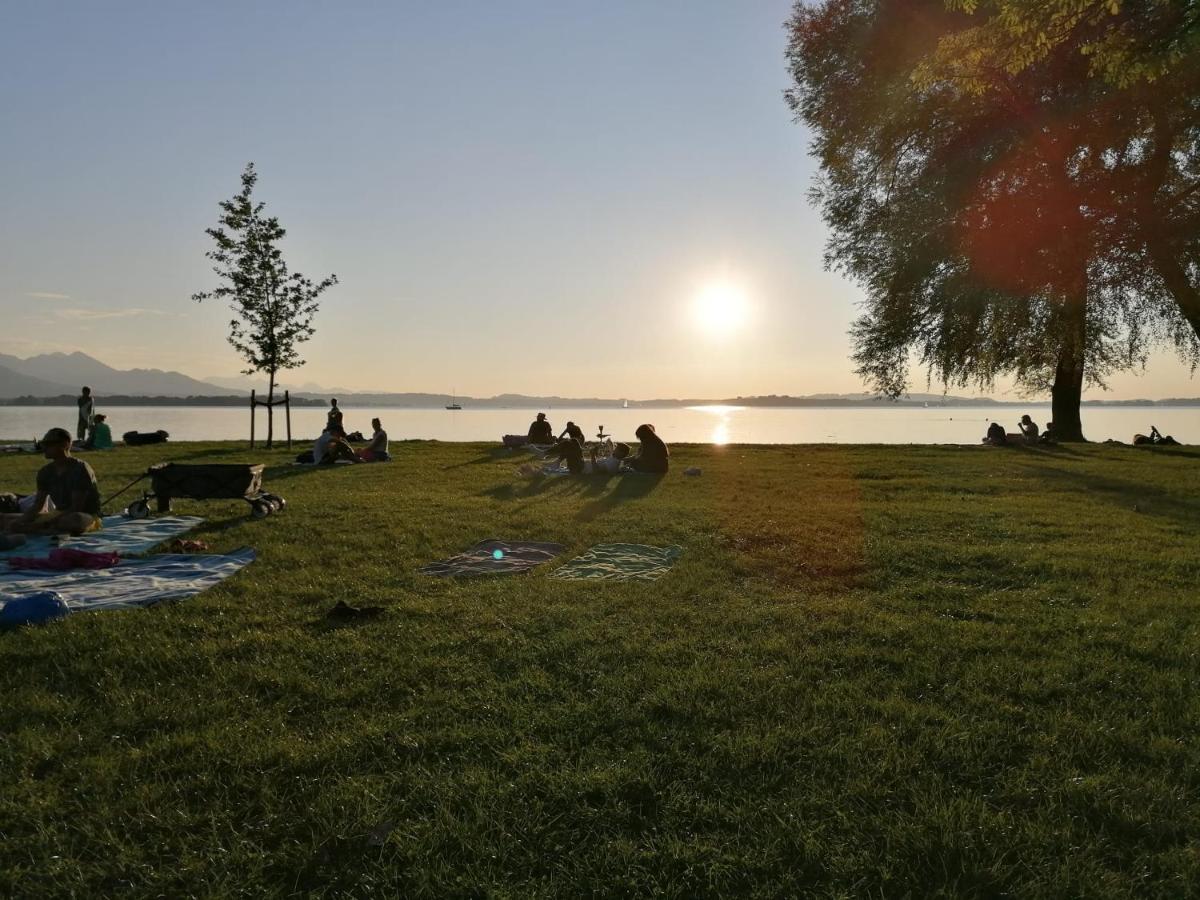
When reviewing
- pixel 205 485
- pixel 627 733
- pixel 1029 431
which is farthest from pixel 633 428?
pixel 627 733

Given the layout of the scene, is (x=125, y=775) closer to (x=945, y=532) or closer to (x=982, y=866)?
(x=982, y=866)

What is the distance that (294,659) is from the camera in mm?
5281

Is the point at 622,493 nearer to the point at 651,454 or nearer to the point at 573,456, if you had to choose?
the point at 573,456

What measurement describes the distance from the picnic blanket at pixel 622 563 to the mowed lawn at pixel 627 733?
1.29ft

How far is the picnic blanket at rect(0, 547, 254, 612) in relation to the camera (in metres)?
6.91

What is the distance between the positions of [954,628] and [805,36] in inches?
806

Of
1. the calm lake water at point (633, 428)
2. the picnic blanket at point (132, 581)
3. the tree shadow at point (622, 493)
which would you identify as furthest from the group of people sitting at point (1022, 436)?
the picnic blanket at point (132, 581)

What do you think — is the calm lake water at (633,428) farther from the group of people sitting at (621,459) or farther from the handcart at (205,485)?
the handcart at (205,485)

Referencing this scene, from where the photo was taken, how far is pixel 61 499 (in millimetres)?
10109

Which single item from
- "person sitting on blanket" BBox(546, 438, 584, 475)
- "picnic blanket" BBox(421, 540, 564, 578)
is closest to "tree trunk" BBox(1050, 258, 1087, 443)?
"person sitting on blanket" BBox(546, 438, 584, 475)

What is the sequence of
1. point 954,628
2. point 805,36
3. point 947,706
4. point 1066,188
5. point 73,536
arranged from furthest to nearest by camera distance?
point 805,36 → point 1066,188 → point 73,536 → point 954,628 → point 947,706

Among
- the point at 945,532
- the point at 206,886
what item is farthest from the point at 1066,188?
the point at 206,886

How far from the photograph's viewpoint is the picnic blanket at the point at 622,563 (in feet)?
25.8

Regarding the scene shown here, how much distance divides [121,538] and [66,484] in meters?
1.37
